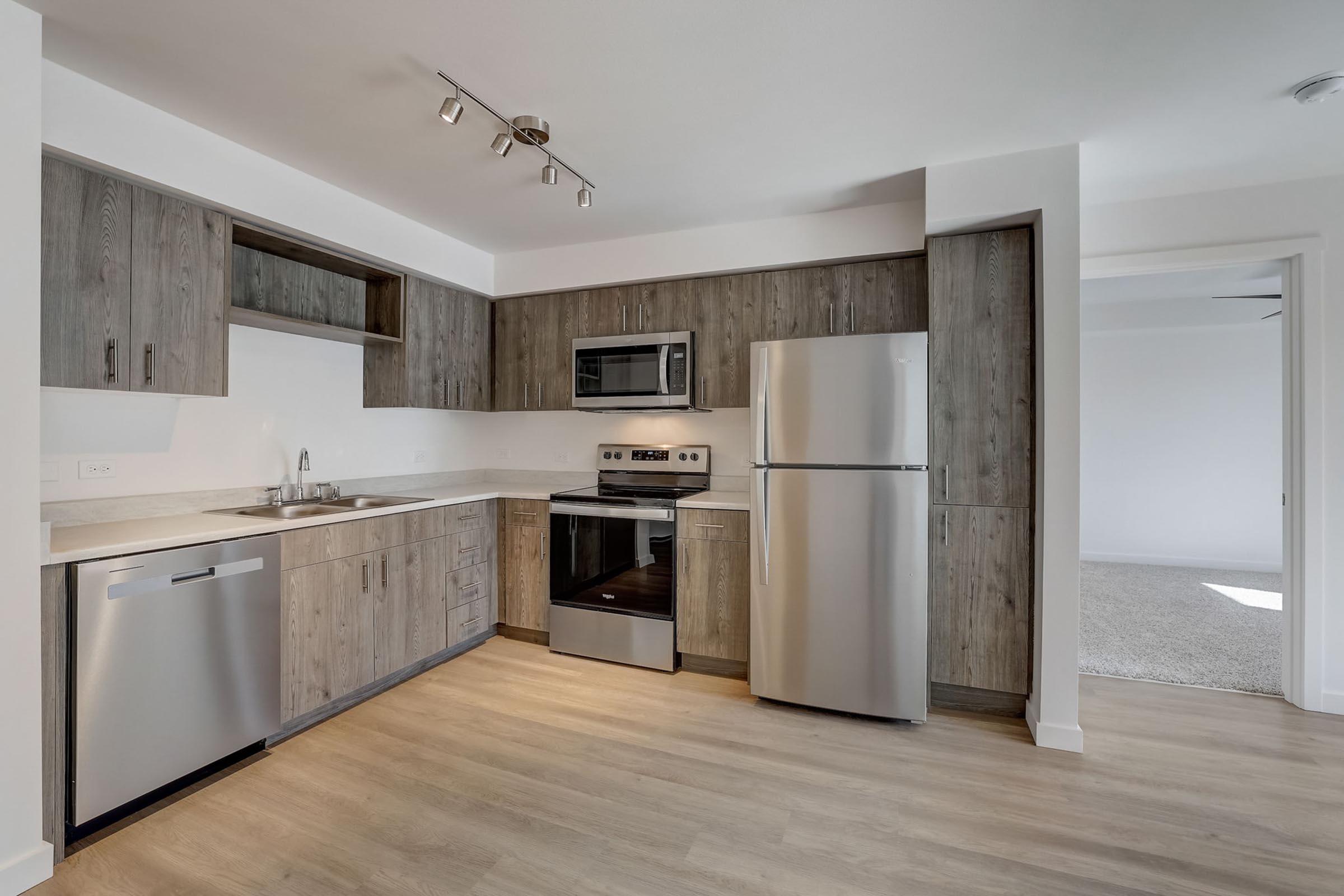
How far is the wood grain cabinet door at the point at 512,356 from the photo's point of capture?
402 cm

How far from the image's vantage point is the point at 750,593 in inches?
118

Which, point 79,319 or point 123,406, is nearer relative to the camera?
point 79,319

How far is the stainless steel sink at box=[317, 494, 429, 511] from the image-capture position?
10.2 feet

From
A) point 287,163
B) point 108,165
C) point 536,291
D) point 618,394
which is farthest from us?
point 536,291

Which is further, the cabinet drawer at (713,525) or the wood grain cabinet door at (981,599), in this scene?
the cabinet drawer at (713,525)

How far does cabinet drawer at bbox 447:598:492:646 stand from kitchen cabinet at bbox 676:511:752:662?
1.23m

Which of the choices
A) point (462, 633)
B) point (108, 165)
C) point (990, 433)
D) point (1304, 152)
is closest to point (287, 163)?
point (108, 165)

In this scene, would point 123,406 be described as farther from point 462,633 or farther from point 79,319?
point 462,633

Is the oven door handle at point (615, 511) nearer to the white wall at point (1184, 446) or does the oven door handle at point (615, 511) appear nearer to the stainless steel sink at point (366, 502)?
the stainless steel sink at point (366, 502)

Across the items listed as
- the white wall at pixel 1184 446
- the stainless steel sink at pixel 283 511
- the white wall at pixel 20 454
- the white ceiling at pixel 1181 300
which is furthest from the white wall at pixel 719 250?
the white wall at pixel 1184 446

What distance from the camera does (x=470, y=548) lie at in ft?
11.5

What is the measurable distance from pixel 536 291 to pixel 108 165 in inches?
85.1

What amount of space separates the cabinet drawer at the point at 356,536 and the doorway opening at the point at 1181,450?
480 cm

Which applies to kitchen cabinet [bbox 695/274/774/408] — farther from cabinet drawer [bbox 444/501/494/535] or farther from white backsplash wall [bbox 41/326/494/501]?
white backsplash wall [bbox 41/326/494/501]
